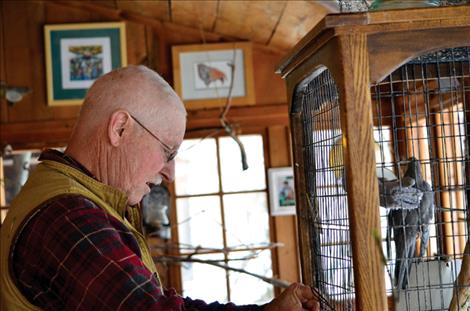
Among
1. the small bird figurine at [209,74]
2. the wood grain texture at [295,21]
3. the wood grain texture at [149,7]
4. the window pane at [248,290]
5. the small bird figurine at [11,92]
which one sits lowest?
the window pane at [248,290]

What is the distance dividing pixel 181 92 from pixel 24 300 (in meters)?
3.64

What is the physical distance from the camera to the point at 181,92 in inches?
182

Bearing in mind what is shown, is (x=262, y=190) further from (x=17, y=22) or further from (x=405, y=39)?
→ (x=405, y=39)

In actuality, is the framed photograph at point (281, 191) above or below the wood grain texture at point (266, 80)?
below

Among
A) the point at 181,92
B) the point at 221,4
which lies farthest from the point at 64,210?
the point at 181,92

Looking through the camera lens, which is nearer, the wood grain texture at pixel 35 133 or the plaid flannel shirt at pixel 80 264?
the plaid flannel shirt at pixel 80 264

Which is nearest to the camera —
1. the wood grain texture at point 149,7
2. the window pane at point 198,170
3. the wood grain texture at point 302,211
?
the wood grain texture at point 302,211

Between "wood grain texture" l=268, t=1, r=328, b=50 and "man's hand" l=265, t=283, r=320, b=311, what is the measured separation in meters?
2.60

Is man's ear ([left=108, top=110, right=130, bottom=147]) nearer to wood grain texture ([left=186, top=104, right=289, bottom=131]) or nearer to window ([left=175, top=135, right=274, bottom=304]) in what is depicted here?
wood grain texture ([left=186, top=104, right=289, bottom=131])

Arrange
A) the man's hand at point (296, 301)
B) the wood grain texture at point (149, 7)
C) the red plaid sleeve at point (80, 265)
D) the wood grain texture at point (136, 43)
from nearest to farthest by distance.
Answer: the red plaid sleeve at point (80, 265)
the man's hand at point (296, 301)
the wood grain texture at point (149, 7)
the wood grain texture at point (136, 43)

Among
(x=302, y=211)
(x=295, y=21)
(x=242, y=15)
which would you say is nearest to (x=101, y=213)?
(x=302, y=211)

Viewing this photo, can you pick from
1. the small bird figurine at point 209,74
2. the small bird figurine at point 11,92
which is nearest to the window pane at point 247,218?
the small bird figurine at point 209,74

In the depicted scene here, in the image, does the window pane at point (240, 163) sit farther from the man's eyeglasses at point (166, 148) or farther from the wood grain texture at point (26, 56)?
the man's eyeglasses at point (166, 148)

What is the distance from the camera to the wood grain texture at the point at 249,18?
12.8 ft
